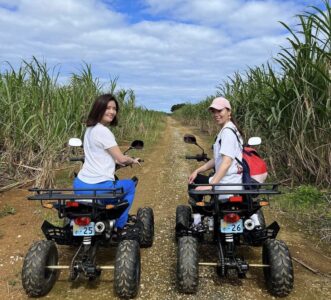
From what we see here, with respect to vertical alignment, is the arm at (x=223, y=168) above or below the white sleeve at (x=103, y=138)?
below

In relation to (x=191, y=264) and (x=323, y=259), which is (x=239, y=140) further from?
(x=323, y=259)

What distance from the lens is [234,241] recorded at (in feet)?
11.7

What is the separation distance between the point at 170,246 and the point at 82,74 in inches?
223

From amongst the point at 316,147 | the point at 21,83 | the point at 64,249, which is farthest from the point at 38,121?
the point at 316,147

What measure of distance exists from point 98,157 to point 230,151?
119 cm

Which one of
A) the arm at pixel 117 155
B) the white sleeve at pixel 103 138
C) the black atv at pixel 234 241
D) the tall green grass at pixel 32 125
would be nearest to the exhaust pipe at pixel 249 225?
the black atv at pixel 234 241

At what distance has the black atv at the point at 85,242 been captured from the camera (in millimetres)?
2998

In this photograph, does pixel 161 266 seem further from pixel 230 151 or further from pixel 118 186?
pixel 230 151

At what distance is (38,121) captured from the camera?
630cm

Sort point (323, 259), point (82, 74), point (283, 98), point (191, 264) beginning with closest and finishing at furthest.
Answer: point (191, 264)
point (323, 259)
point (283, 98)
point (82, 74)

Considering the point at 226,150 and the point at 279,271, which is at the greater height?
the point at 226,150

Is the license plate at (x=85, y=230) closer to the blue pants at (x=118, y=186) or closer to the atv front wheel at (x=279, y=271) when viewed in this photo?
the blue pants at (x=118, y=186)

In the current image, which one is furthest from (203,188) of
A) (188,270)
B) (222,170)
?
(188,270)

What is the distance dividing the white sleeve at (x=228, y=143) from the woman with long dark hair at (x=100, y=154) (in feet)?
3.09
